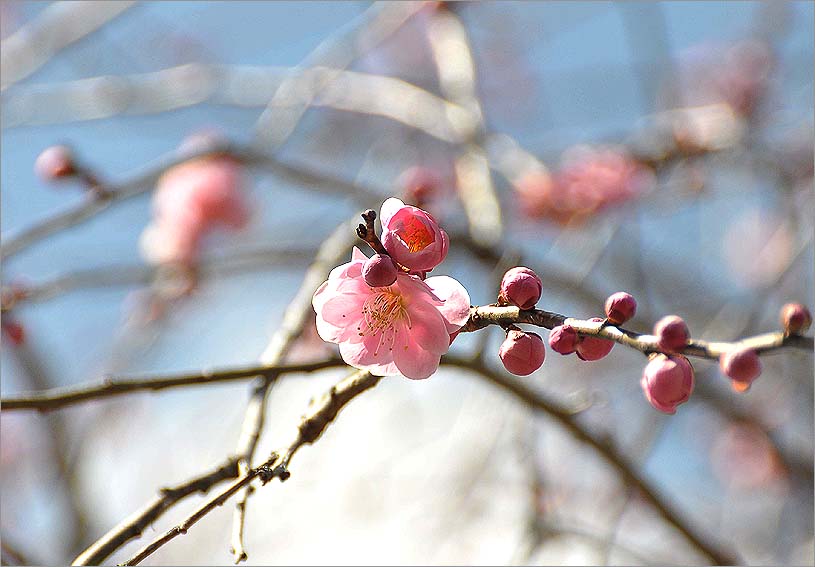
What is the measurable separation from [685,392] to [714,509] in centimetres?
284

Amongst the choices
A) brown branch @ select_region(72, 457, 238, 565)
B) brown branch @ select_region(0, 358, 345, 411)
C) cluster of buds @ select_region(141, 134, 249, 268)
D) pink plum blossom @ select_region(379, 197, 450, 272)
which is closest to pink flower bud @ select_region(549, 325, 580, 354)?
pink plum blossom @ select_region(379, 197, 450, 272)

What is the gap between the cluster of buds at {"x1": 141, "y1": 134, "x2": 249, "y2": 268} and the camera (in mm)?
2564

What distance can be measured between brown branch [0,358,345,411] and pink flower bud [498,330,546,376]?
0.25 m

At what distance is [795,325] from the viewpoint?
618mm

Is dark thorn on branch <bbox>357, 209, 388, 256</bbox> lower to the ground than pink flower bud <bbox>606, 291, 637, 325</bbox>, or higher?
higher

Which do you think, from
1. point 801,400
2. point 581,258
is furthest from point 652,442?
point 801,400

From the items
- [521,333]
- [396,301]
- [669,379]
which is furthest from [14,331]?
[669,379]

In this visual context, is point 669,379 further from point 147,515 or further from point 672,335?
point 147,515

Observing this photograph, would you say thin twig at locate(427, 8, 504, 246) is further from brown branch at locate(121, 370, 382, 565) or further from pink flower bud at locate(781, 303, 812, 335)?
pink flower bud at locate(781, 303, 812, 335)

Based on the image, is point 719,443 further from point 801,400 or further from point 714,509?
point 801,400

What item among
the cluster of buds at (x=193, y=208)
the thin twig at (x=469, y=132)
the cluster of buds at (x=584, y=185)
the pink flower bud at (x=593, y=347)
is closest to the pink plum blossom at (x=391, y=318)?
the pink flower bud at (x=593, y=347)

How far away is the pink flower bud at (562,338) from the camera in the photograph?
70cm

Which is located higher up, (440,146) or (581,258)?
(440,146)

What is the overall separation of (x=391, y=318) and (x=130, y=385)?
1.00 ft
